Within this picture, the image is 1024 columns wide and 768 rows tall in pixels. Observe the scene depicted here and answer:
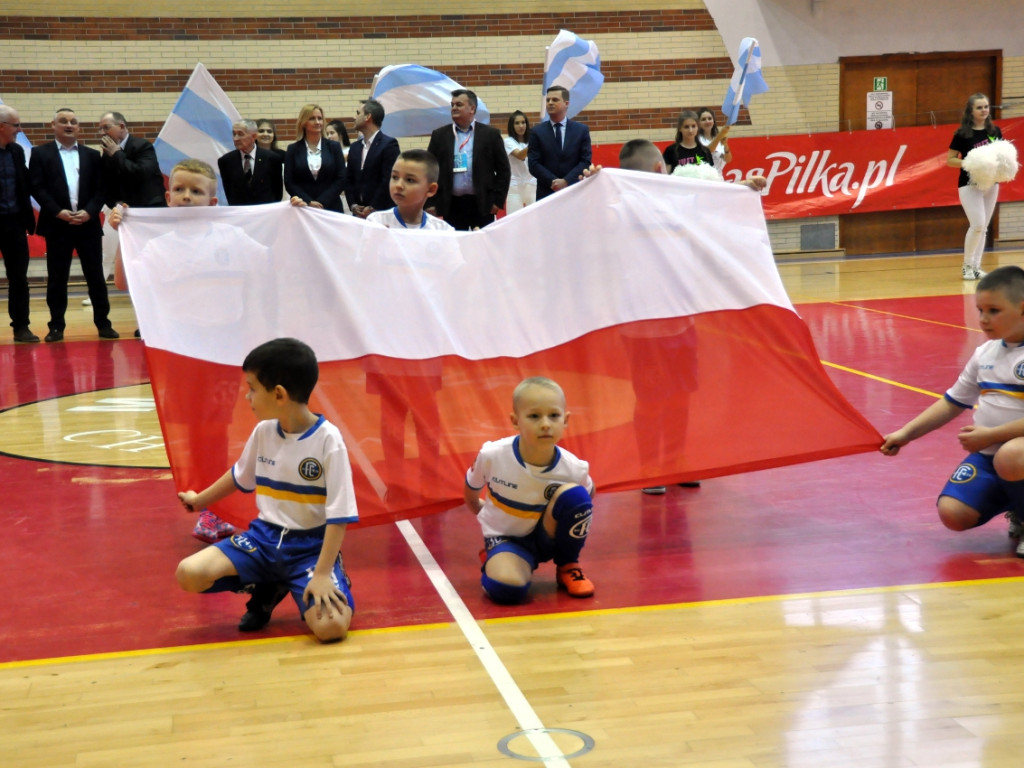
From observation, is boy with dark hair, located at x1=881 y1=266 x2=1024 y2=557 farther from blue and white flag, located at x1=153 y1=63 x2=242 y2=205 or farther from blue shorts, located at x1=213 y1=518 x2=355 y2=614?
blue and white flag, located at x1=153 y1=63 x2=242 y2=205

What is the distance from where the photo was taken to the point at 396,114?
37.2 feet

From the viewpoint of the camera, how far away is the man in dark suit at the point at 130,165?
9.67m

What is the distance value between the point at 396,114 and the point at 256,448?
332 inches

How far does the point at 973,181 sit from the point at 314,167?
7.23 m

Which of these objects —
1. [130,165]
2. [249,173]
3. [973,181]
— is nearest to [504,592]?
[249,173]

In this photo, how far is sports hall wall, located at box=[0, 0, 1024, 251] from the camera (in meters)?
14.3

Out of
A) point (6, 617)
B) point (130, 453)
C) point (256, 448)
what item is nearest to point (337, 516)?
point (256, 448)

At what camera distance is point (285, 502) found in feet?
11.0

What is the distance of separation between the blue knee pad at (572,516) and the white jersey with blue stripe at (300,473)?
2.10 feet

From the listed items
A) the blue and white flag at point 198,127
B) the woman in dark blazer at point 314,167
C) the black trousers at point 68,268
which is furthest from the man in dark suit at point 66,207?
the woman in dark blazer at point 314,167

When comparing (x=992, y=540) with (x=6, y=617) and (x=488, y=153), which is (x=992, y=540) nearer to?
(x=6, y=617)

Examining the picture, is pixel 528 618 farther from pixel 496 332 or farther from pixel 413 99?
pixel 413 99

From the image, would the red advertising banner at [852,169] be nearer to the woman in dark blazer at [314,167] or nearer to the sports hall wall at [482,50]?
the sports hall wall at [482,50]

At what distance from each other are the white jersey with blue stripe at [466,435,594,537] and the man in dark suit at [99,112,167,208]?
6950mm
